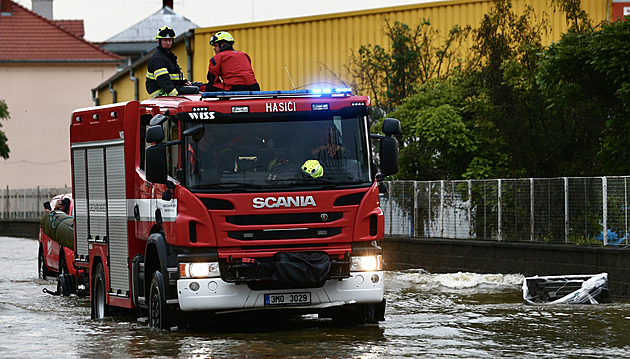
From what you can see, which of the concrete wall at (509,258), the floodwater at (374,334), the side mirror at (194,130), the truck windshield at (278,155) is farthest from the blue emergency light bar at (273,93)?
the concrete wall at (509,258)

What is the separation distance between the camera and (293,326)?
14820 mm

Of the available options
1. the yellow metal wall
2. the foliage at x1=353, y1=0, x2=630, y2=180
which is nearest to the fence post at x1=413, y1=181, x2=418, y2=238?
the foliage at x1=353, y1=0, x2=630, y2=180

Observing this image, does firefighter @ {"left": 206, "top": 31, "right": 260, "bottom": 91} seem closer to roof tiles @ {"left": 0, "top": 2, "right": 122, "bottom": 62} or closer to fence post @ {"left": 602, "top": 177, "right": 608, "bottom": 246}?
fence post @ {"left": 602, "top": 177, "right": 608, "bottom": 246}

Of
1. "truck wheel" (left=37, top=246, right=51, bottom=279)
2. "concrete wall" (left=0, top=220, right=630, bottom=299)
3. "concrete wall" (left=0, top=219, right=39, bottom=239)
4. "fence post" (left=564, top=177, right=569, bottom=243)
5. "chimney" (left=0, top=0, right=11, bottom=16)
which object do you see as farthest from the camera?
"chimney" (left=0, top=0, right=11, bottom=16)

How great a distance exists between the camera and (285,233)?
1326cm

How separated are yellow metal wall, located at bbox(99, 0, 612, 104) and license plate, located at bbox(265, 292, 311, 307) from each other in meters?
29.8

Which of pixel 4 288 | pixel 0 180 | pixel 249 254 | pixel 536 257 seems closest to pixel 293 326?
pixel 249 254

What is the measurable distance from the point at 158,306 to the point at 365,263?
2.29 metres

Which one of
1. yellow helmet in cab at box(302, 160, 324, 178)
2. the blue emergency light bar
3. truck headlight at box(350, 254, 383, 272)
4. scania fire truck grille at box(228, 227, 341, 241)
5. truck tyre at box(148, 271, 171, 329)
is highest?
the blue emergency light bar

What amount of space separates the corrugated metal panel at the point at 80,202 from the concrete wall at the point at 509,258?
788 cm

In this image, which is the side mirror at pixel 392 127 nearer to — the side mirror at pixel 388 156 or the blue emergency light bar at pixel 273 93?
the side mirror at pixel 388 156

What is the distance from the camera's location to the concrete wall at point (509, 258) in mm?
19703

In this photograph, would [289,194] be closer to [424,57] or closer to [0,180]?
[424,57]

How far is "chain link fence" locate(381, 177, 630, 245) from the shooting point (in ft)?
68.6
